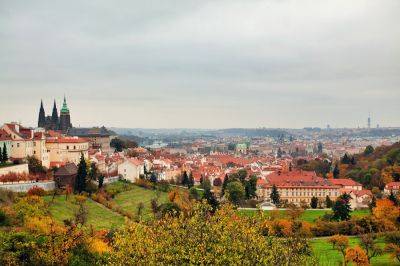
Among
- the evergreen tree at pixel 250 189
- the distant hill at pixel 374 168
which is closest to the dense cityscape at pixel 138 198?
the evergreen tree at pixel 250 189

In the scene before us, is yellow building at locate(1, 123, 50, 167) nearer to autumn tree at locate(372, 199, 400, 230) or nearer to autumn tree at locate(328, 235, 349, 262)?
autumn tree at locate(328, 235, 349, 262)

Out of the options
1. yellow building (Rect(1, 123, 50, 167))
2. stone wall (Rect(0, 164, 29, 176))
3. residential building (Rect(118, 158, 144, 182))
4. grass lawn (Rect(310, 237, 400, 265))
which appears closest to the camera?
grass lawn (Rect(310, 237, 400, 265))

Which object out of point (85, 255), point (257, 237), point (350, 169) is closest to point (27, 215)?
point (85, 255)

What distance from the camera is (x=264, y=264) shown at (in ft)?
62.9

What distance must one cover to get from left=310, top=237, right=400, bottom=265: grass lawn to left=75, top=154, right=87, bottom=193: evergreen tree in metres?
A: 22.7

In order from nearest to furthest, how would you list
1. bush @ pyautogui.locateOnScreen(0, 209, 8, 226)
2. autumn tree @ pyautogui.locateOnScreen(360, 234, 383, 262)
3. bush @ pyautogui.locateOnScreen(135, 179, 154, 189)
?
bush @ pyautogui.locateOnScreen(0, 209, 8, 226)
autumn tree @ pyautogui.locateOnScreen(360, 234, 383, 262)
bush @ pyautogui.locateOnScreen(135, 179, 154, 189)

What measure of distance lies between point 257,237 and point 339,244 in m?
24.2

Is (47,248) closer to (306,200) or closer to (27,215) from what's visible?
(27,215)

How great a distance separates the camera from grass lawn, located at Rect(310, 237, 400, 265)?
39.9 m

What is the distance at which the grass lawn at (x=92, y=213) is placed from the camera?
149ft

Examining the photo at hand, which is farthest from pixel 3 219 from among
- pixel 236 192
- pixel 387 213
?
pixel 236 192

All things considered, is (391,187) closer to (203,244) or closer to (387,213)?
(387,213)

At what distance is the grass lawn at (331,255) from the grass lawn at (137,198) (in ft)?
51.5

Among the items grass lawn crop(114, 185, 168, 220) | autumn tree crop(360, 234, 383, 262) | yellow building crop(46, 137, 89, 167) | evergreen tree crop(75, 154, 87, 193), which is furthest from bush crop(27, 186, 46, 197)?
autumn tree crop(360, 234, 383, 262)
